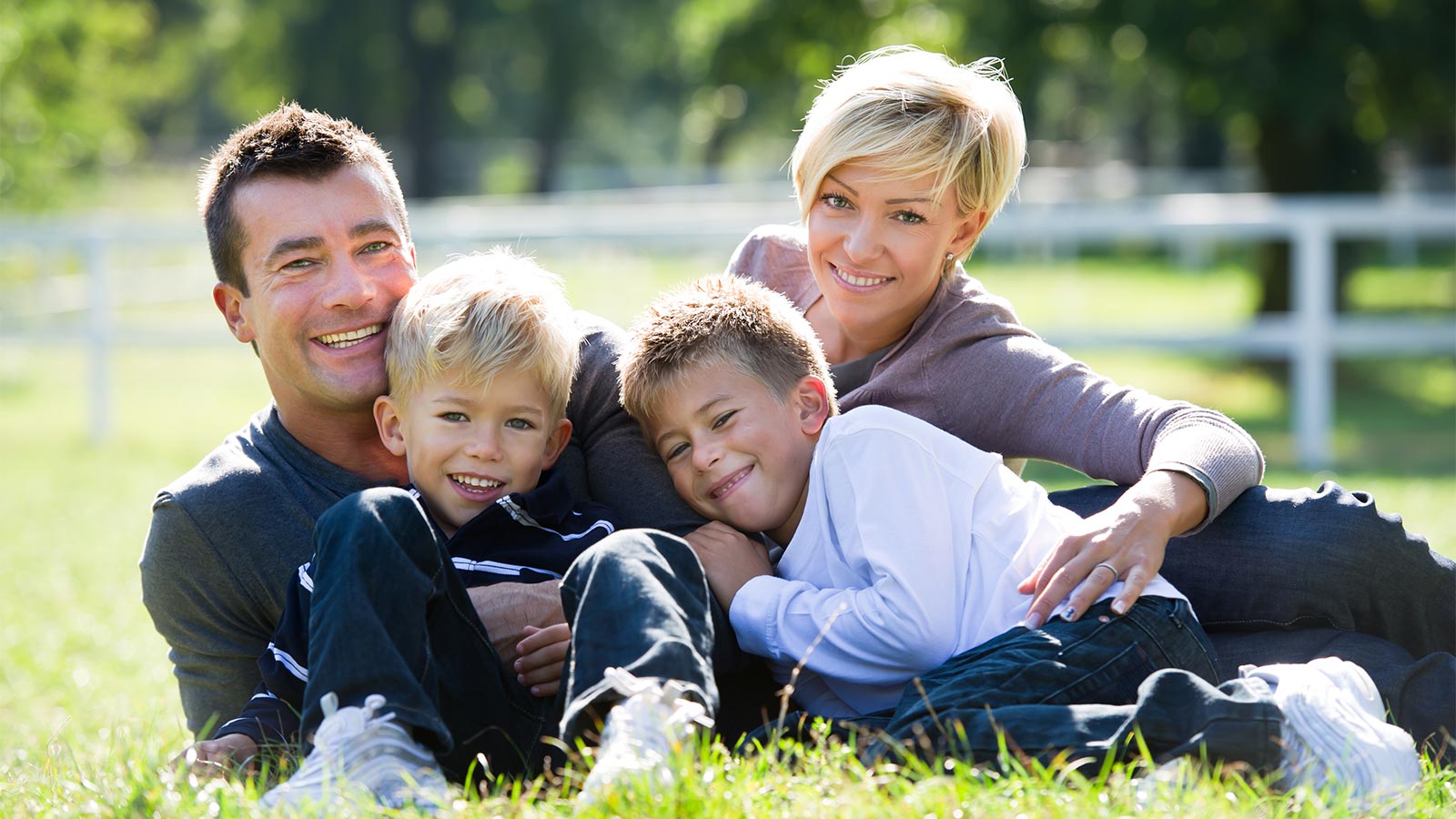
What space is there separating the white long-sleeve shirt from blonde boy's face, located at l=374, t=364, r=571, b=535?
1.81 feet

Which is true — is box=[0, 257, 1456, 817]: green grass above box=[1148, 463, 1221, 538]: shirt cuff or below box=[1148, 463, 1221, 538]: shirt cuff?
below

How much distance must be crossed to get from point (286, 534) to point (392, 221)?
715 mm

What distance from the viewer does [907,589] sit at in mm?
2604

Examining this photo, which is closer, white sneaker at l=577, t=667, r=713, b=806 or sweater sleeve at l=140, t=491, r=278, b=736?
white sneaker at l=577, t=667, r=713, b=806

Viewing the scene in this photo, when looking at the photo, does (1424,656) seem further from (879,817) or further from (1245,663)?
(879,817)

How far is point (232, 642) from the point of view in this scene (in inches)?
121

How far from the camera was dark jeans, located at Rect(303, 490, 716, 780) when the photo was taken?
2.34m

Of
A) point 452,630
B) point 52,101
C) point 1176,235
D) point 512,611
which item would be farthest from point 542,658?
point 52,101

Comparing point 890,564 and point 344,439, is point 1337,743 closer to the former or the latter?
point 890,564

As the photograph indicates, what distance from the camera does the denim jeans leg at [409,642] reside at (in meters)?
2.34

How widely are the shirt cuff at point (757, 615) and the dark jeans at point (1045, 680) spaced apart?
268 millimetres

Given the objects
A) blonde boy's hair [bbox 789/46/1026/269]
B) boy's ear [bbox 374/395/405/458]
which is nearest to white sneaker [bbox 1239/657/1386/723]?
blonde boy's hair [bbox 789/46/1026/269]

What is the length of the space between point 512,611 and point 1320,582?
1598mm

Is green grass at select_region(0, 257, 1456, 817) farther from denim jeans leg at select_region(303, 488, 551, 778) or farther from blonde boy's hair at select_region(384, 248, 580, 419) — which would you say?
blonde boy's hair at select_region(384, 248, 580, 419)
